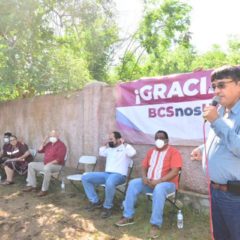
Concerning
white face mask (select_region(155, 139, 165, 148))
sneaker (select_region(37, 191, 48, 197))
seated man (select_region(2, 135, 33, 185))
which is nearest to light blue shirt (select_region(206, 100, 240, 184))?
white face mask (select_region(155, 139, 165, 148))

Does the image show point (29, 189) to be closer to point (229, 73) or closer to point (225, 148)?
point (225, 148)

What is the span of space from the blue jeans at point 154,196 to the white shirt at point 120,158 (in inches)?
30.5

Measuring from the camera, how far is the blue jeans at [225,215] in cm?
258

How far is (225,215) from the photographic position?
8.62 ft

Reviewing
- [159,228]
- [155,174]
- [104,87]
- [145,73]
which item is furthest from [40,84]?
[145,73]

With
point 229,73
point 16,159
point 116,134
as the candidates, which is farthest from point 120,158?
point 229,73

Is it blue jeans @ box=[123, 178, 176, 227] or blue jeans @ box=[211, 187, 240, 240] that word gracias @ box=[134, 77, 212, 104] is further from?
A: blue jeans @ box=[211, 187, 240, 240]

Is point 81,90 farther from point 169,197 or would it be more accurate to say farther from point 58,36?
point 169,197

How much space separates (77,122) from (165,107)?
2.47 m

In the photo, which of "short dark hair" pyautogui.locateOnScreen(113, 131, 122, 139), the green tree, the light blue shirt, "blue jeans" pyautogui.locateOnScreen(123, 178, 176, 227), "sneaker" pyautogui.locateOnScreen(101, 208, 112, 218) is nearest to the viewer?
the light blue shirt

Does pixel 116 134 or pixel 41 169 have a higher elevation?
pixel 116 134

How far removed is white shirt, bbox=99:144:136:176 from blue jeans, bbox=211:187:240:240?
361 cm

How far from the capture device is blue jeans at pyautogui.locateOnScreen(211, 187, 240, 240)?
258cm

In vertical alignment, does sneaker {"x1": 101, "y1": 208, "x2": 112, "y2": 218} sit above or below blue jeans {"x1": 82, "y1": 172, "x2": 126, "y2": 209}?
below
